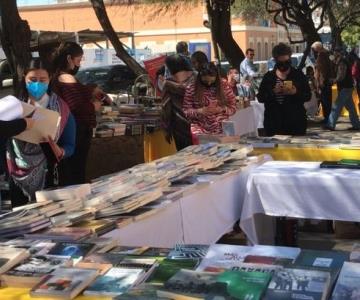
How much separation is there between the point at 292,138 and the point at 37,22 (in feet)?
159

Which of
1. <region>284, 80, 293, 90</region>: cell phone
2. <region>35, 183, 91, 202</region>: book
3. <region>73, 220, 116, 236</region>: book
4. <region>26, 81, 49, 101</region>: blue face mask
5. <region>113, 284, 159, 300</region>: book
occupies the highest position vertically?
<region>26, 81, 49, 101</region>: blue face mask

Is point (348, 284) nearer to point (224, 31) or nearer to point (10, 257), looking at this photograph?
point (10, 257)

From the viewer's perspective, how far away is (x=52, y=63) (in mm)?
5230

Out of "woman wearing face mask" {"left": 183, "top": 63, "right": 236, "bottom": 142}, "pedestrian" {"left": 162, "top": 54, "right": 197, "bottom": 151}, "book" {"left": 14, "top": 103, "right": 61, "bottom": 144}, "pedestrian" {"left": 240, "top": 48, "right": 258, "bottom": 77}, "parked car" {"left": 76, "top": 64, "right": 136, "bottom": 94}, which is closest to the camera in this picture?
"book" {"left": 14, "top": 103, "right": 61, "bottom": 144}

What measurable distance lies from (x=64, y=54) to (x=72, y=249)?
2.87 m

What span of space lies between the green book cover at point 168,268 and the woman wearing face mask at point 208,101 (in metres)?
3.05

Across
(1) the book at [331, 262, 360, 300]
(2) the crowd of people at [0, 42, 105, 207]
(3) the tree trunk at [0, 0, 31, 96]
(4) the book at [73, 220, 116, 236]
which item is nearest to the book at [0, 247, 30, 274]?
(4) the book at [73, 220, 116, 236]

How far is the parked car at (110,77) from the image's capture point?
16.0m

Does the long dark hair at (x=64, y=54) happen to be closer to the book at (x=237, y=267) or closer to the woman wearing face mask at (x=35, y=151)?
the woman wearing face mask at (x=35, y=151)

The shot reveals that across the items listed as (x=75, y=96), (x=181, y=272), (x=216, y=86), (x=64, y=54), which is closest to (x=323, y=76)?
(x=216, y=86)

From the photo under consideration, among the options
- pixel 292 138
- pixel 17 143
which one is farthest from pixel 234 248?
pixel 292 138

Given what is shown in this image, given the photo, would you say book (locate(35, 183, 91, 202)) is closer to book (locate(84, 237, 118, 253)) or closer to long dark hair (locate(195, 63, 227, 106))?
book (locate(84, 237, 118, 253))

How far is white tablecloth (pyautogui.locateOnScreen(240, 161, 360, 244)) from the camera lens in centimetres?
391

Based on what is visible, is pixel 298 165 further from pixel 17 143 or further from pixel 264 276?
pixel 264 276
